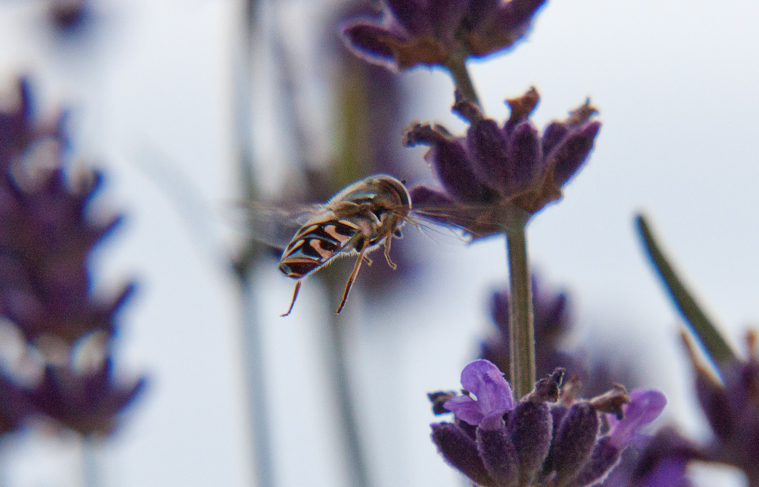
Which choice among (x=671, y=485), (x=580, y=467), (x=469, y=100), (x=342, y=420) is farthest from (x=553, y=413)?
(x=342, y=420)

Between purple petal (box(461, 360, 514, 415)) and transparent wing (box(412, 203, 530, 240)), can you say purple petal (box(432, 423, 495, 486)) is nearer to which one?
purple petal (box(461, 360, 514, 415))

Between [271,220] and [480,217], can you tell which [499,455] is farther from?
[271,220]

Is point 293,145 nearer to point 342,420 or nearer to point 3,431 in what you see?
point 342,420

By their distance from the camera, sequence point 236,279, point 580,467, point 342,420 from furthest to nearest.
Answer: point 236,279 → point 342,420 → point 580,467

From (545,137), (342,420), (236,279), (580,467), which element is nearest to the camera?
(580,467)

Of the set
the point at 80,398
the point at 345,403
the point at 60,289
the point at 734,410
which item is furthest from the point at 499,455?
the point at 60,289

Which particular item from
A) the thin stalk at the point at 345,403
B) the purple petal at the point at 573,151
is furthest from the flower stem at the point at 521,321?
the thin stalk at the point at 345,403

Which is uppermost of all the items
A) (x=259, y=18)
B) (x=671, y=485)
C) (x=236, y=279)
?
(x=259, y=18)
